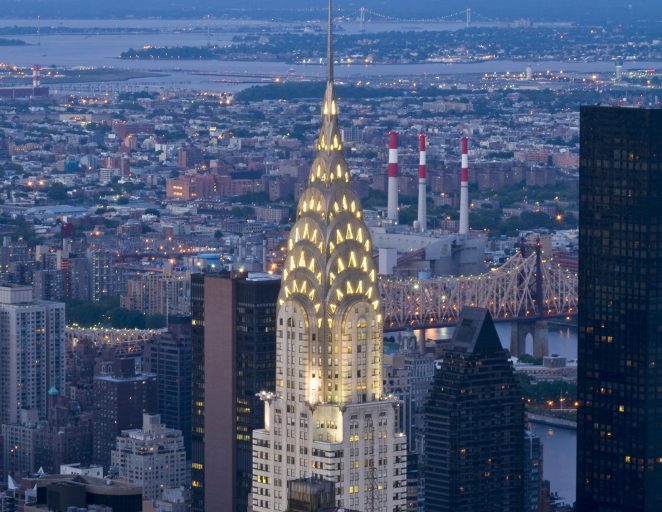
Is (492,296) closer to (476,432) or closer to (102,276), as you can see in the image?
(102,276)

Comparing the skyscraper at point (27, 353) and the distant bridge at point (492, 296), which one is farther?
the distant bridge at point (492, 296)

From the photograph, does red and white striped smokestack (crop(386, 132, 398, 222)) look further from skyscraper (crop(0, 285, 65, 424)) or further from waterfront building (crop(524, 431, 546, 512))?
waterfront building (crop(524, 431, 546, 512))

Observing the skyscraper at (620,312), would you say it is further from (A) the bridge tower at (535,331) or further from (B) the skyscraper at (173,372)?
(A) the bridge tower at (535,331)

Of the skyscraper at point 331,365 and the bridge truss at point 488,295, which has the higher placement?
the skyscraper at point 331,365

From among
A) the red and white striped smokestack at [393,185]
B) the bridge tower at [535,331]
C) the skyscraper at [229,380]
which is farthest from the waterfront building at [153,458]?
the red and white striped smokestack at [393,185]

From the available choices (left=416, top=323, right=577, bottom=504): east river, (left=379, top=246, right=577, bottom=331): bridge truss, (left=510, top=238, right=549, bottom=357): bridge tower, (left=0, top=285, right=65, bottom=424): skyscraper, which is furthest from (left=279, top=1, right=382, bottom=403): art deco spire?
(left=379, top=246, right=577, bottom=331): bridge truss

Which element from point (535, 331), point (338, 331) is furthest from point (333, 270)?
point (535, 331)
